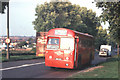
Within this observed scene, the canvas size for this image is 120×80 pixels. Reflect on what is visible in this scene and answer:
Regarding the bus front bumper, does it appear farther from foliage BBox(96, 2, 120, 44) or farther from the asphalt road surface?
foliage BBox(96, 2, 120, 44)

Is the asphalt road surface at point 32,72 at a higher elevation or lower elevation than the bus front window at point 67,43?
lower

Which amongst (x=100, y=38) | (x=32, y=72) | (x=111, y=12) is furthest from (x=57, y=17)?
(x=32, y=72)

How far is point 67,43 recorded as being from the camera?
52.1ft

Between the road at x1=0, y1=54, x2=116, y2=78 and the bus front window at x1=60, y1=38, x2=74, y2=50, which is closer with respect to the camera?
the road at x1=0, y1=54, x2=116, y2=78

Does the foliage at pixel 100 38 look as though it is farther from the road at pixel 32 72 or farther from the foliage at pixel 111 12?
the road at pixel 32 72

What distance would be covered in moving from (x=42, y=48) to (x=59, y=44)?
1166 cm

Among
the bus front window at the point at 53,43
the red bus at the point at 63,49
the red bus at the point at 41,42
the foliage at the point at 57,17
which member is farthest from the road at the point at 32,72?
the foliage at the point at 57,17

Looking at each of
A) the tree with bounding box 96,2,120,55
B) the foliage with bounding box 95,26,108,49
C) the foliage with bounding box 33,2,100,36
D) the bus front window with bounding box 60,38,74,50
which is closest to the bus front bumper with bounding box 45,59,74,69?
the bus front window with bounding box 60,38,74,50

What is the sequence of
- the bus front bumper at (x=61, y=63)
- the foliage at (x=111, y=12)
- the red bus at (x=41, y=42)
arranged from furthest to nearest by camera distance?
the red bus at (x=41, y=42), the foliage at (x=111, y=12), the bus front bumper at (x=61, y=63)

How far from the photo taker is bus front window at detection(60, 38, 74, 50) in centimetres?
1573

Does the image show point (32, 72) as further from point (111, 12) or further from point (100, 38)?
point (100, 38)

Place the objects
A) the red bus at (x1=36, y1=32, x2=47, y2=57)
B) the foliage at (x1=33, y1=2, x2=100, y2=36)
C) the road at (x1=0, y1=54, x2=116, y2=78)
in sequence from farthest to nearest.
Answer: the foliage at (x1=33, y1=2, x2=100, y2=36) → the red bus at (x1=36, y1=32, x2=47, y2=57) → the road at (x1=0, y1=54, x2=116, y2=78)

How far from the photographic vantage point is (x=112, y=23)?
2077 cm

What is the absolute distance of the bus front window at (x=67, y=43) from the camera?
15734 millimetres
